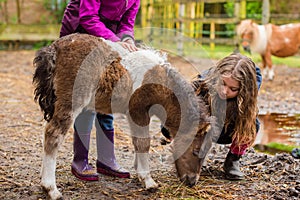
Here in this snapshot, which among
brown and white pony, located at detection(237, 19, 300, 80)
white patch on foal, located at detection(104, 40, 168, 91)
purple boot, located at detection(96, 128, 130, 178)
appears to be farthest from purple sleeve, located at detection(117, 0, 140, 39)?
brown and white pony, located at detection(237, 19, 300, 80)

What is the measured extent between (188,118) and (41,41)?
1262 cm

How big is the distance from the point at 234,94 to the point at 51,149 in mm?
1383

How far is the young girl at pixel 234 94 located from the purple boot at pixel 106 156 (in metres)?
0.85

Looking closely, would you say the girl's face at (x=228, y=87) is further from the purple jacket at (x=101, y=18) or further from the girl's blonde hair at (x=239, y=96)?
the purple jacket at (x=101, y=18)

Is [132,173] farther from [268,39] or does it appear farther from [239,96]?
[268,39]

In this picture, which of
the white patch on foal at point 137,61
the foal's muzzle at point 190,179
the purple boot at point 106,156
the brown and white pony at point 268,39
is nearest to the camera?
the white patch on foal at point 137,61

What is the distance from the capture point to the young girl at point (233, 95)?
325cm

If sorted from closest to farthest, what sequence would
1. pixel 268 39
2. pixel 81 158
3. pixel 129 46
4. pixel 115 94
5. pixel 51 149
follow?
pixel 51 149 → pixel 115 94 → pixel 129 46 → pixel 81 158 → pixel 268 39

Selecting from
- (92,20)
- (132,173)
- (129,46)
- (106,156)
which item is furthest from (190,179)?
(92,20)

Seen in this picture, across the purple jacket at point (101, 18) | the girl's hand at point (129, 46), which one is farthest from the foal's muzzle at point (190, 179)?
the purple jacket at point (101, 18)

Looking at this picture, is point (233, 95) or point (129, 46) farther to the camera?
point (233, 95)

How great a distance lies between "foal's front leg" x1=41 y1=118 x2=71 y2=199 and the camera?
2.92 meters

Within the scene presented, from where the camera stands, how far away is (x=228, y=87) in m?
3.28

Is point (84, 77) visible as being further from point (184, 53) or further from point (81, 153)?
point (184, 53)
